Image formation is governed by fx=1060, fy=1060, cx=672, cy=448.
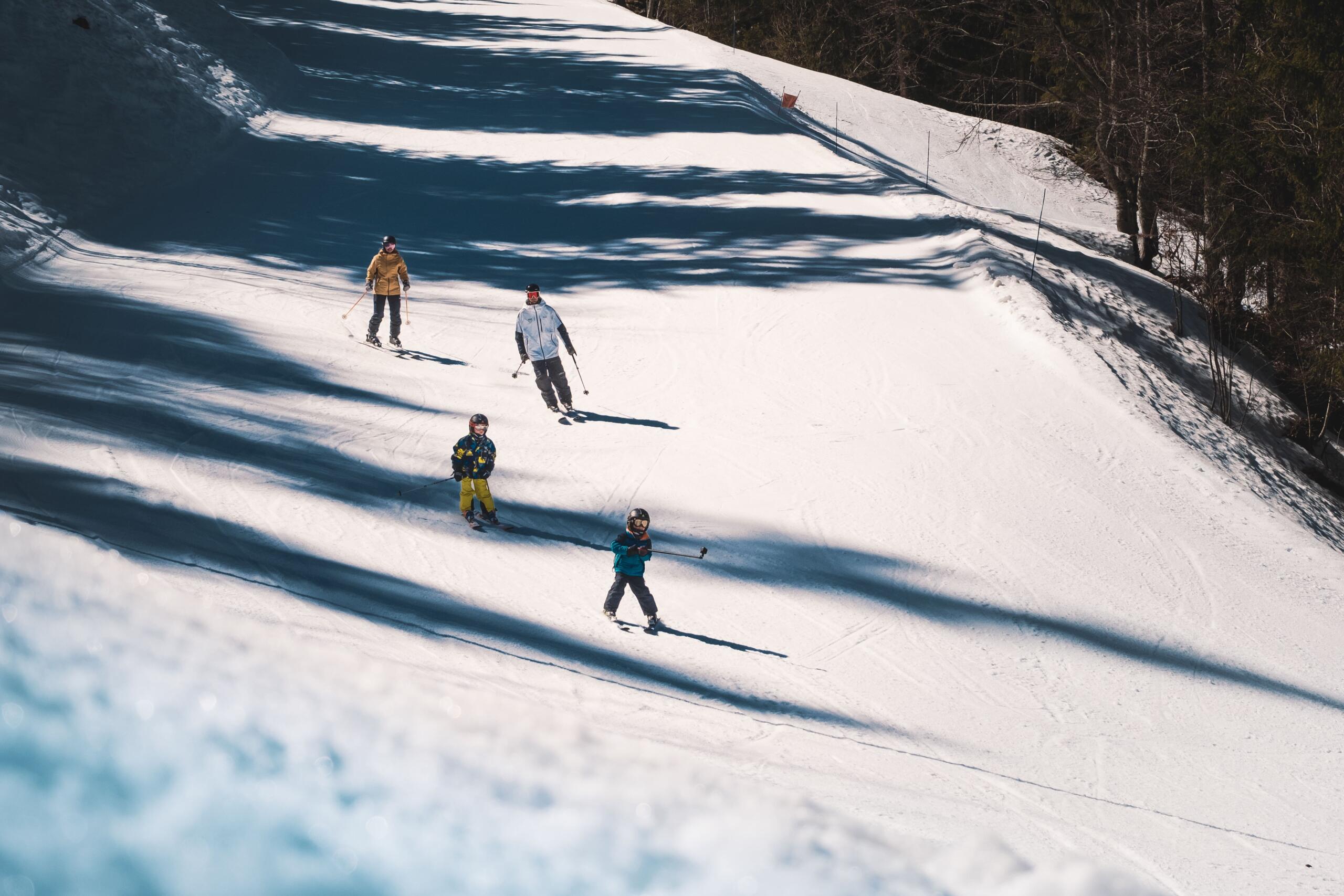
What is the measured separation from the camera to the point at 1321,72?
1673 centimetres

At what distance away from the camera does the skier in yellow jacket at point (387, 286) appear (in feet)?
45.4

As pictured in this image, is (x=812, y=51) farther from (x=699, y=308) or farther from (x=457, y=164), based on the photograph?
→ (x=699, y=308)

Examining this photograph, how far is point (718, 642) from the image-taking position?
8.84 meters

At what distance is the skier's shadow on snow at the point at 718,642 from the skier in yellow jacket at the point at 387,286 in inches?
275

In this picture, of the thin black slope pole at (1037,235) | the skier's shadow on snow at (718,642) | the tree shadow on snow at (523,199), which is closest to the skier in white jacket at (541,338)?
the skier's shadow on snow at (718,642)

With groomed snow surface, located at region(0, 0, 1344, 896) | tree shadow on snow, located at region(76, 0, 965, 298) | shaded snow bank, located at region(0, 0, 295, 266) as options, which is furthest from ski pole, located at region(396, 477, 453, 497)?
shaded snow bank, located at region(0, 0, 295, 266)

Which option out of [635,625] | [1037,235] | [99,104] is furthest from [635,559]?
[99,104]

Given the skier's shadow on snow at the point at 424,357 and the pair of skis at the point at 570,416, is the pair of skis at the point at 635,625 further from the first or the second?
the skier's shadow on snow at the point at 424,357

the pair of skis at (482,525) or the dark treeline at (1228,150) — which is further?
the dark treeline at (1228,150)

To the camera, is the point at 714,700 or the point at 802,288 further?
the point at 802,288

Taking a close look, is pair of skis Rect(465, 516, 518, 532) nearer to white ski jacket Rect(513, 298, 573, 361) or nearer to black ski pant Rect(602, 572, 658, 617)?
black ski pant Rect(602, 572, 658, 617)

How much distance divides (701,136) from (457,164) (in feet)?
19.5

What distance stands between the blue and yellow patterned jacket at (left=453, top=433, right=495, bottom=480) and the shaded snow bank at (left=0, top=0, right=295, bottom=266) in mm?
9179

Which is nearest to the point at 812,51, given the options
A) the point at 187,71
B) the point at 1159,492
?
the point at 187,71
